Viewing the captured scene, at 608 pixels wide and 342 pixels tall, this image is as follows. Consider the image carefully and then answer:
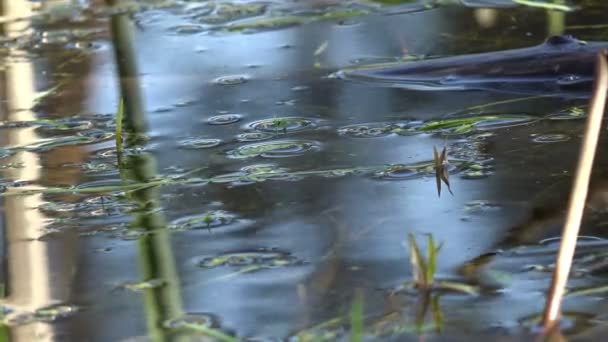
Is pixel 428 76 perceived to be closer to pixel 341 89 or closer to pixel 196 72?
pixel 341 89

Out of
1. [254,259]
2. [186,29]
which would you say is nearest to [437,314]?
[254,259]

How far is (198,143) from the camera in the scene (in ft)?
6.54

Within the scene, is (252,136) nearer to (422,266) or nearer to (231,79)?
(231,79)

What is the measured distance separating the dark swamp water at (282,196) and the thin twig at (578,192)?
0.12ft

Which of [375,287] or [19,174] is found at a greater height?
[19,174]

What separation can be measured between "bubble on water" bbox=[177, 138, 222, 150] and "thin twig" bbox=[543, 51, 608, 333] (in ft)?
3.16

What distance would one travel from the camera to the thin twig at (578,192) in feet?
3.61

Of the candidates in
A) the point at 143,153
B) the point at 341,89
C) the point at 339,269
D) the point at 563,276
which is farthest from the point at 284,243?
the point at 341,89

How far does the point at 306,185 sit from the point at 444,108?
0.51m

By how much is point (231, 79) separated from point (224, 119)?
1.21 ft

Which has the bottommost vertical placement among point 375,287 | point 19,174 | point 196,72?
point 375,287

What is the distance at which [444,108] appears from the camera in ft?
6.92

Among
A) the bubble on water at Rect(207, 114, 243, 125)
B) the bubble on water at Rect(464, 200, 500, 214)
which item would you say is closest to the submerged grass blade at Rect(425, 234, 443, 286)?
the bubble on water at Rect(464, 200, 500, 214)

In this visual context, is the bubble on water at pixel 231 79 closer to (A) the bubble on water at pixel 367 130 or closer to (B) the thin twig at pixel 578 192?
(A) the bubble on water at pixel 367 130
